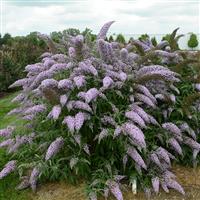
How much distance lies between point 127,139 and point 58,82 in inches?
43.4

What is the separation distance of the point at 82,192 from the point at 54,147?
64 cm

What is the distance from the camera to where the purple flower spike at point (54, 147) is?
5.59 metres

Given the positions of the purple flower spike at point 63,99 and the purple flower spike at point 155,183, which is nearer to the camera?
the purple flower spike at point 155,183

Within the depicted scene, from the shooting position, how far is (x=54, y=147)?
221 inches

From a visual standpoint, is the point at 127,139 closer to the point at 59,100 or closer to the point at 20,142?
the point at 59,100

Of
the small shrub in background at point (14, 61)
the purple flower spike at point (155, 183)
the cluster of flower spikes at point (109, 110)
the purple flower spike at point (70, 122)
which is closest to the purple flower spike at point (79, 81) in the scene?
the cluster of flower spikes at point (109, 110)

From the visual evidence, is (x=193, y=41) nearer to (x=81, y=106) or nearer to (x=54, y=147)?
(x=81, y=106)

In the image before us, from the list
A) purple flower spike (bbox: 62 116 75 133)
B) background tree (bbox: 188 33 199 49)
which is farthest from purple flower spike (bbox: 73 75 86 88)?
background tree (bbox: 188 33 199 49)

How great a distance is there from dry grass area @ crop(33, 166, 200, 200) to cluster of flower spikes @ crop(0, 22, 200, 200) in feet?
0.36

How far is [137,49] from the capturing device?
7039mm

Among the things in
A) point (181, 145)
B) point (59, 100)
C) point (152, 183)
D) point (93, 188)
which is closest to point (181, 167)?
point (181, 145)

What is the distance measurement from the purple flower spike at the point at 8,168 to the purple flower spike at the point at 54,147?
30.0 inches

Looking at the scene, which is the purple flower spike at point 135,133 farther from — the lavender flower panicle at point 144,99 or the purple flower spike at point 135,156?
the lavender flower panicle at point 144,99

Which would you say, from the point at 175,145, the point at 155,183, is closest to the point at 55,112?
the point at 155,183
